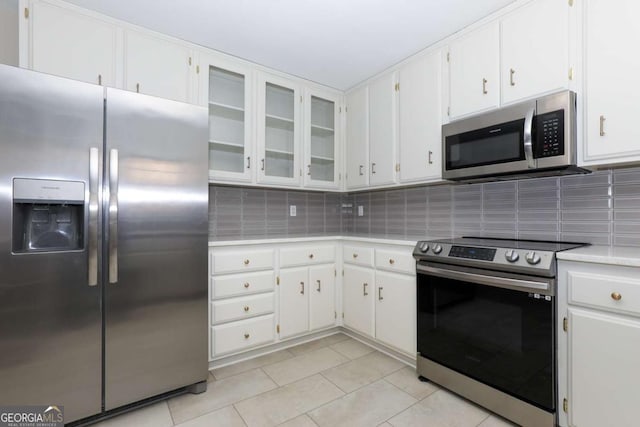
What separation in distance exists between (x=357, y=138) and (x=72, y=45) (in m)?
2.19

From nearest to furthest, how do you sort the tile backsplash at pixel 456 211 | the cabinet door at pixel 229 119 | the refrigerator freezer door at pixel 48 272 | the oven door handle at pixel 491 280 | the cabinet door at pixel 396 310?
the refrigerator freezer door at pixel 48 272, the oven door handle at pixel 491 280, the tile backsplash at pixel 456 211, the cabinet door at pixel 396 310, the cabinet door at pixel 229 119

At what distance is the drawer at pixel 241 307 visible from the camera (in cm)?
226

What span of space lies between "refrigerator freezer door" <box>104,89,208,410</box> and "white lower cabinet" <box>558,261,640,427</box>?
6.48 ft

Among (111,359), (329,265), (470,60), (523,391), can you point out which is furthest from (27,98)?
(523,391)

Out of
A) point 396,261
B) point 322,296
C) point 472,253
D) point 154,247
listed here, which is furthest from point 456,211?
point 154,247

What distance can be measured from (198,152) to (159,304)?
0.94 m

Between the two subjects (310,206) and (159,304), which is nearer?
(159,304)

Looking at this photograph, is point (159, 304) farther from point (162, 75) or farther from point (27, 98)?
point (162, 75)

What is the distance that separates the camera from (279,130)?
275 cm

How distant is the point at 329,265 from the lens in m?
2.86

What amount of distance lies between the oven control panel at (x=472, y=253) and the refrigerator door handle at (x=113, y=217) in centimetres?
193

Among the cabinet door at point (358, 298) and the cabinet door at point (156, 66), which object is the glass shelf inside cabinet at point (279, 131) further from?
the cabinet door at point (358, 298)

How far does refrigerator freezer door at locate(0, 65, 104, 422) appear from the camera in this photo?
142 cm

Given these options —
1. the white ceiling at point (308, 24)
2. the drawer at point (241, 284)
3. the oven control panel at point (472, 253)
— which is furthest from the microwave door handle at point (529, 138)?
the drawer at point (241, 284)
